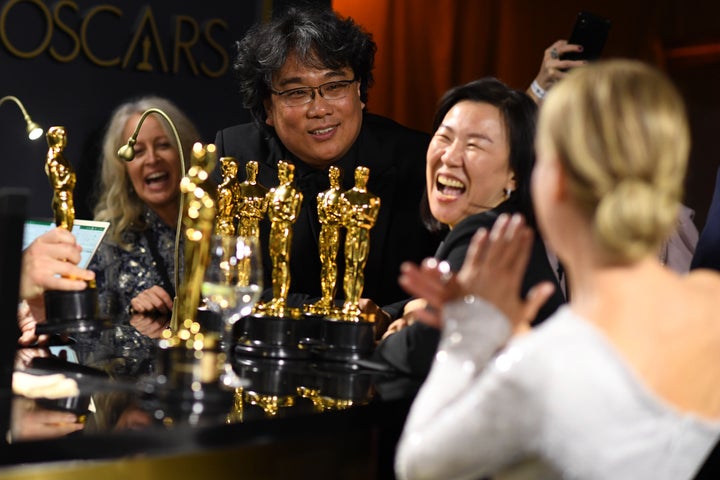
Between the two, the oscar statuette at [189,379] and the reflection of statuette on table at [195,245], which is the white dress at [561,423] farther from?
the reflection of statuette on table at [195,245]

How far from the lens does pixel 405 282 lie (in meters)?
1.85

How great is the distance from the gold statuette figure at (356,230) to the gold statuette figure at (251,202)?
1.08ft

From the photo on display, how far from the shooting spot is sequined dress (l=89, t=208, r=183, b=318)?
466 centimetres

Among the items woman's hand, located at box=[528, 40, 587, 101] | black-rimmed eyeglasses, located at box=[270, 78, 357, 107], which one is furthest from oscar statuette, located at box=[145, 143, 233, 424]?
woman's hand, located at box=[528, 40, 587, 101]

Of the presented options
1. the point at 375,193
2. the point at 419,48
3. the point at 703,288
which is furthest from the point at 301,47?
the point at 703,288

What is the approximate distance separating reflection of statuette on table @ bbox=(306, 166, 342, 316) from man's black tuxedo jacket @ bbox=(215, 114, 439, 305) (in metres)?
0.70

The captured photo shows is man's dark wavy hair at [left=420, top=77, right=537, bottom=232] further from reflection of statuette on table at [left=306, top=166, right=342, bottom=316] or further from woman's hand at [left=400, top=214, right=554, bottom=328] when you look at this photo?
woman's hand at [left=400, top=214, right=554, bottom=328]

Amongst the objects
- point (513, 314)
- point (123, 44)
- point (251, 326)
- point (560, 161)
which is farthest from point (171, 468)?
point (123, 44)

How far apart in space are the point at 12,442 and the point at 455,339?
71 cm

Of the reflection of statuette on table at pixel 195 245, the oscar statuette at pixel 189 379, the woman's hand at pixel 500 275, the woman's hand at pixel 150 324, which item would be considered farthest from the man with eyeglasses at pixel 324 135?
the woman's hand at pixel 500 275

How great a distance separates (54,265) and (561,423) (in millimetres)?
1330

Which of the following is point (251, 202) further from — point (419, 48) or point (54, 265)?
point (419, 48)

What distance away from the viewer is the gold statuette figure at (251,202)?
10.2 feet

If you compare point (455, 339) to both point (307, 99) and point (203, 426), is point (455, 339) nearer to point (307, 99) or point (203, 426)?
point (203, 426)
